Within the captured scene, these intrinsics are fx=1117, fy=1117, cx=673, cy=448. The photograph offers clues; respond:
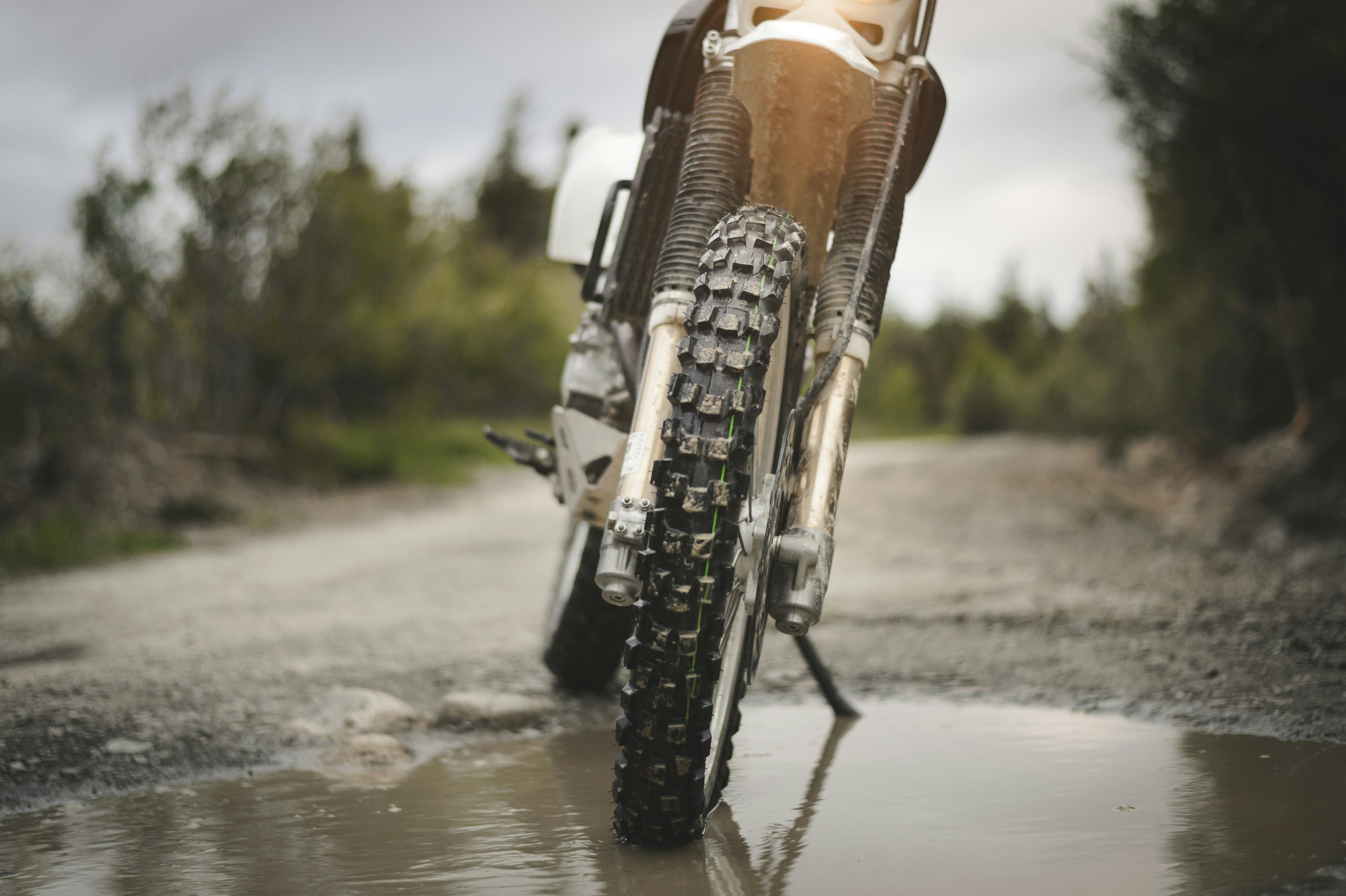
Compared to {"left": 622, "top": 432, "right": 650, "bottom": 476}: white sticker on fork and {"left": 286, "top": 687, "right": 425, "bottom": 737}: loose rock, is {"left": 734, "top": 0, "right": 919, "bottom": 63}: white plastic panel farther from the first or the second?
{"left": 286, "top": 687, "right": 425, "bottom": 737}: loose rock

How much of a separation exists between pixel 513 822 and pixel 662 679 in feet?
2.23

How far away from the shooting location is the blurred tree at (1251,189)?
24.4ft

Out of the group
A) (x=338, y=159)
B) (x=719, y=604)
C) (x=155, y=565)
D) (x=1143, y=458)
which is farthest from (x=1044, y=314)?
(x=719, y=604)

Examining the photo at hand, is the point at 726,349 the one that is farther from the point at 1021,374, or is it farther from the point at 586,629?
the point at 1021,374

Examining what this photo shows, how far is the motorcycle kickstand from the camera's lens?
3.29 metres

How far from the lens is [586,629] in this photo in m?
3.74

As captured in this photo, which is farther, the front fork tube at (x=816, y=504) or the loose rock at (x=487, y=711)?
the loose rock at (x=487, y=711)

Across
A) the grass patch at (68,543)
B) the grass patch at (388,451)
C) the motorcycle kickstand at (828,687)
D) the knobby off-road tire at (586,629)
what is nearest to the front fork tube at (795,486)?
the motorcycle kickstand at (828,687)

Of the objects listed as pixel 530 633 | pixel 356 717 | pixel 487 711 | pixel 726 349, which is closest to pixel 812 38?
pixel 726 349

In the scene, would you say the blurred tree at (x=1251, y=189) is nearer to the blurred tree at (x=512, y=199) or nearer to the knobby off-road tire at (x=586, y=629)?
the knobby off-road tire at (x=586, y=629)

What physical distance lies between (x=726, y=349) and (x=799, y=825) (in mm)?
1059

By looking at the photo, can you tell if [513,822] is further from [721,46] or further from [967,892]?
[721,46]

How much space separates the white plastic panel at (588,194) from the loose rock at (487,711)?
1.42m

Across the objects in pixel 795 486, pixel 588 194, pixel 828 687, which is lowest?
pixel 828 687
